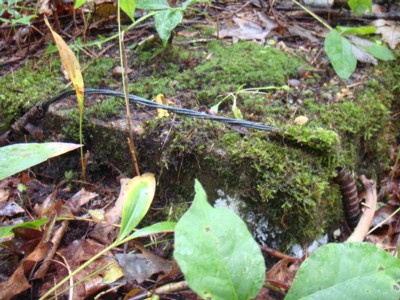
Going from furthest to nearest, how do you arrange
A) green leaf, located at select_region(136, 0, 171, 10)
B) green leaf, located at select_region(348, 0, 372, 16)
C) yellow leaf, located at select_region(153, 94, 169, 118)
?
green leaf, located at select_region(348, 0, 372, 16)
green leaf, located at select_region(136, 0, 171, 10)
yellow leaf, located at select_region(153, 94, 169, 118)

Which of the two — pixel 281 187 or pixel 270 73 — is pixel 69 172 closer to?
pixel 281 187

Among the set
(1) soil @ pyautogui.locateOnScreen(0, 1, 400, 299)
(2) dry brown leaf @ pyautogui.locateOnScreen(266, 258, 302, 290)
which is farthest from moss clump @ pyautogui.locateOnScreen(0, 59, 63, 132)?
(2) dry brown leaf @ pyautogui.locateOnScreen(266, 258, 302, 290)

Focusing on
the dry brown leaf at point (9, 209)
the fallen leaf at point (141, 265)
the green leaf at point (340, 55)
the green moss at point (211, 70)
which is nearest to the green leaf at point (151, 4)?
the green moss at point (211, 70)

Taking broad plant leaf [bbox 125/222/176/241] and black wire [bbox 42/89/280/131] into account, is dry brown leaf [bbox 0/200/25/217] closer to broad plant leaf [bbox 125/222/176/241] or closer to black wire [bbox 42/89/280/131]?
black wire [bbox 42/89/280/131]

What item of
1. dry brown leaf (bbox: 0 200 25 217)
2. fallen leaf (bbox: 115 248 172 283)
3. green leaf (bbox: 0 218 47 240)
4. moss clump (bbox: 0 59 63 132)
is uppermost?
moss clump (bbox: 0 59 63 132)

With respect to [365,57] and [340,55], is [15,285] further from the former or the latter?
[365,57]

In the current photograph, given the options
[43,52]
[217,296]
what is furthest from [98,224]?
[43,52]


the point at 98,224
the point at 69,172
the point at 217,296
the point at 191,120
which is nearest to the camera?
the point at 217,296
